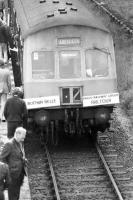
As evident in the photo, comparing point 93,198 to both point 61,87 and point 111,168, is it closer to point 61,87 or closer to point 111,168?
point 111,168

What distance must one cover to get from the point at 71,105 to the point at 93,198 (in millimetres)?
3078

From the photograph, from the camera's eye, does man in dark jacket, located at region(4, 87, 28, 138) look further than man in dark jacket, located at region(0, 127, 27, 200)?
Yes

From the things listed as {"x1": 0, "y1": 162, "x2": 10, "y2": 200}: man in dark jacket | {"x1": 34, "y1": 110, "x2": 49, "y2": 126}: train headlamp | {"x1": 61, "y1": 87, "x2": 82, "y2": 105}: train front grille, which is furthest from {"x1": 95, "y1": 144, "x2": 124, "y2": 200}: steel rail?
{"x1": 0, "y1": 162, "x2": 10, "y2": 200}: man in dark jacket

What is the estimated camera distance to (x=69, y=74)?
51.8 feet

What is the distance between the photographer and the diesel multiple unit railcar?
15.5 meters

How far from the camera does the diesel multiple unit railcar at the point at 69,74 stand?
15523 millimetres

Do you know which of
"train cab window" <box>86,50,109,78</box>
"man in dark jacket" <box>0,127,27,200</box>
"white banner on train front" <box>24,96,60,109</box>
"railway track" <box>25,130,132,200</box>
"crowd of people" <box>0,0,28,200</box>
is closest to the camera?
"crowd of people" <box>0,0,28,200</box>

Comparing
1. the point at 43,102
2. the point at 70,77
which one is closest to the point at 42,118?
the point at 43,102

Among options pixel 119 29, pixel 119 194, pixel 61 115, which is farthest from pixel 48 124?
pixel 119 29

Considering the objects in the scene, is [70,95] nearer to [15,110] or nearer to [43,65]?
[43,65]

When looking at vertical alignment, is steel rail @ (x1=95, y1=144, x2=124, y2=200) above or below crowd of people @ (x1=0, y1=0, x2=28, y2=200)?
below

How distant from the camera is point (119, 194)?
42.6 ft

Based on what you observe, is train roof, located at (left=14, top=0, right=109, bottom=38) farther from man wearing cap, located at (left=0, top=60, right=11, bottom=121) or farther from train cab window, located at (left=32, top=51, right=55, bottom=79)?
man wearing cap, located at (left=0, top=60, right=11, bottom=121)

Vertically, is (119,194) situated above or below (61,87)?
below
